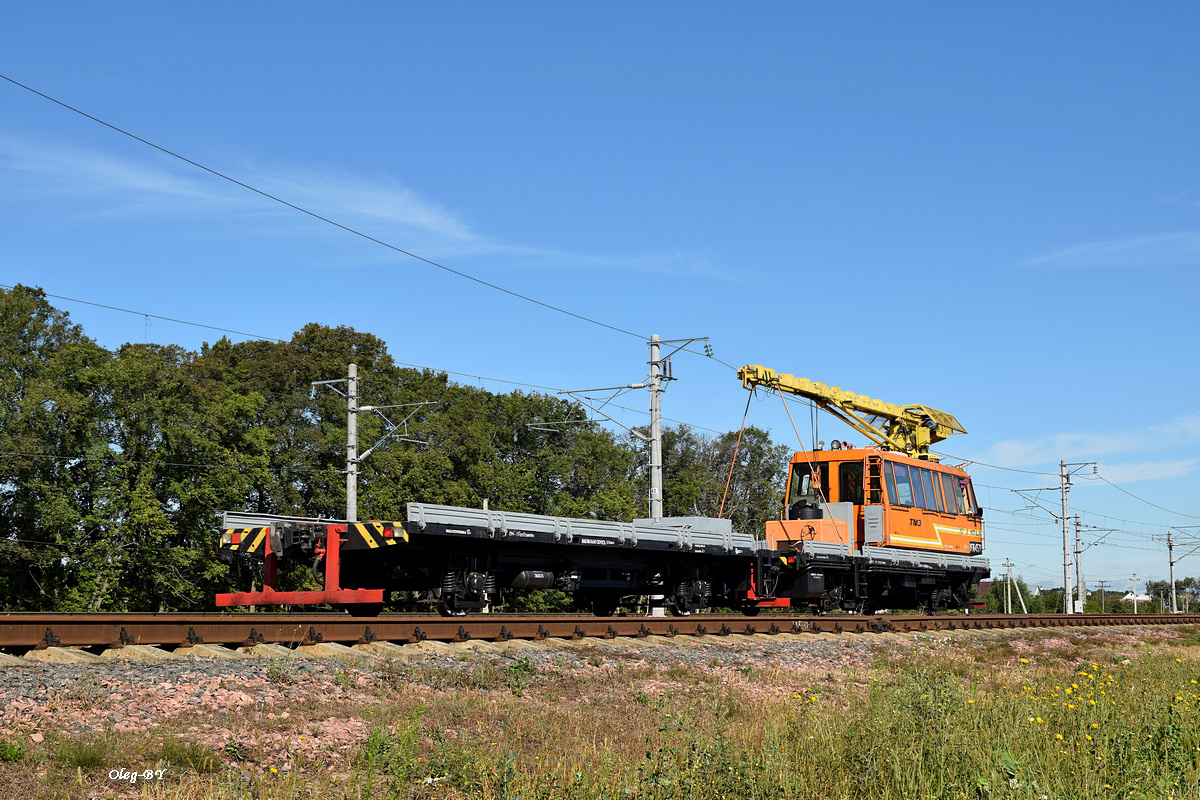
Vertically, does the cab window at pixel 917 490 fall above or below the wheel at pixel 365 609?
above

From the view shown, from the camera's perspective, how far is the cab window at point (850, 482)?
2347 cm

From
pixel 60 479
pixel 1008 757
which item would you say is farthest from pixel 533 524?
pixel 60 479

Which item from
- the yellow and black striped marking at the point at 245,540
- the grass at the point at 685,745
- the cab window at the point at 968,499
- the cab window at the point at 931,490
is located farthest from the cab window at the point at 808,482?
the yellow and black striped marking at the point at 245,540

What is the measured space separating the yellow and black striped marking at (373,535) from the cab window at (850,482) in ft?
41.2

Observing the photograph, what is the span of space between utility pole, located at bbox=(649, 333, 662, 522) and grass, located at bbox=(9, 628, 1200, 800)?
13.6m

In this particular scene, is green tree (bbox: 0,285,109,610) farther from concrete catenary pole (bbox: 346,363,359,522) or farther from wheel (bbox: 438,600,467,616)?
wheel (bbox: 438,600,467,616)

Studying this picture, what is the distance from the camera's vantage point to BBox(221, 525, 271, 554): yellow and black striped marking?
1531 cm

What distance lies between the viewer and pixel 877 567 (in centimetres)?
2278

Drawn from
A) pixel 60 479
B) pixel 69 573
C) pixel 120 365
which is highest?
pixel 120 365

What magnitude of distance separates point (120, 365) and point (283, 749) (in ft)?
119

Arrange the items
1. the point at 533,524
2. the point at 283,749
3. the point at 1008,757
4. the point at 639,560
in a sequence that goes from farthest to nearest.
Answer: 1. the point at 639,560
2. the point at 533,524
3. the point at 283,749
4. the point at 1008,757

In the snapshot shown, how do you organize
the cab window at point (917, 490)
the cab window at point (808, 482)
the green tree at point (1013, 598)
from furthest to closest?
the green tree at point (1013, 598) < the cab window at point (917, 490) < the cab window at point (808, 482)

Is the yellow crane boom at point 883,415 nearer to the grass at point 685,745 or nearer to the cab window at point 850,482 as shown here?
the cab window at point 850,482

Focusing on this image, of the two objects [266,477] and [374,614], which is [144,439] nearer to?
[266,477]
